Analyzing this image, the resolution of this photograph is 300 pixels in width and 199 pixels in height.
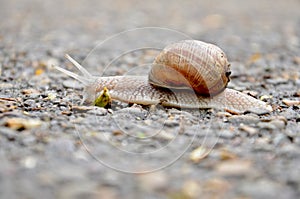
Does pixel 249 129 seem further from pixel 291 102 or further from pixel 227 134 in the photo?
pixel 291 102

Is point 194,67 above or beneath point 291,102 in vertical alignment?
above

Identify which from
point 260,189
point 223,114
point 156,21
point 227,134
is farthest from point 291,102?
point 156,21

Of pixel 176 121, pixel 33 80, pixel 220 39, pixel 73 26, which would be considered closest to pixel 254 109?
pixel 176 121

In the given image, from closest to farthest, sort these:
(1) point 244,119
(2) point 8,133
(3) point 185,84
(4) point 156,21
A: 1. (2) point 8,133
2. (1) point 244,119
3. (3) point 185,84
4. (4) point 156,21

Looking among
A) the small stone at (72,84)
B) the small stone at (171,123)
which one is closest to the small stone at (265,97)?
the small stone at (171,123)

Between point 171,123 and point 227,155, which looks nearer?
point 227,155

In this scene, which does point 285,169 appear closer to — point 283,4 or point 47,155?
point 47,155

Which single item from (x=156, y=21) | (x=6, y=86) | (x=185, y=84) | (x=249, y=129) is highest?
(x=156, y=21)

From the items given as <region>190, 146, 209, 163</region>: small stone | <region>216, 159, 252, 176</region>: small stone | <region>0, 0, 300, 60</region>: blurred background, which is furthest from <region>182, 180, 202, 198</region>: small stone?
<region>0, 0, 300, 60</region>: blurred background
